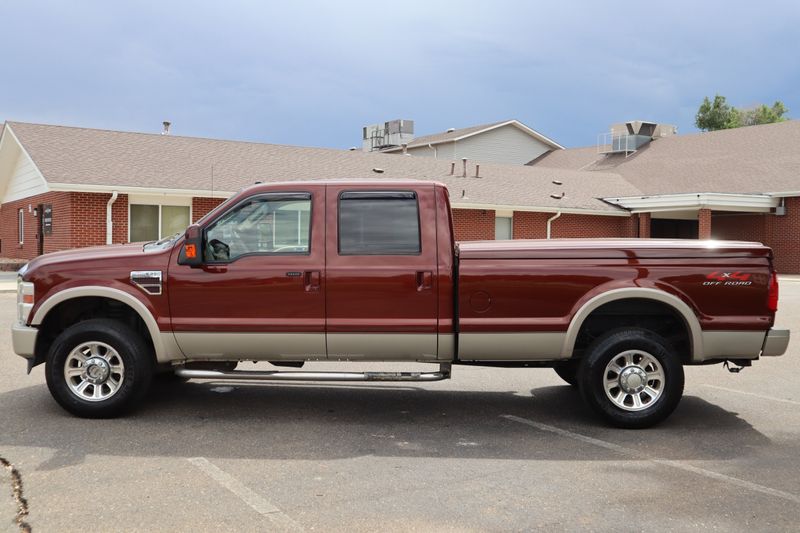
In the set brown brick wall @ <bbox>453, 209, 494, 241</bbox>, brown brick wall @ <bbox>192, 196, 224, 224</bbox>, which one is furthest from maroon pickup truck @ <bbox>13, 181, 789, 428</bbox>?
brown brick wall @ <bbox>453, 209, 494, 241</bbox>

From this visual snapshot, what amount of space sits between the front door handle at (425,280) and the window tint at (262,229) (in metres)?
0.97

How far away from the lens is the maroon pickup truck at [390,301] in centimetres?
639

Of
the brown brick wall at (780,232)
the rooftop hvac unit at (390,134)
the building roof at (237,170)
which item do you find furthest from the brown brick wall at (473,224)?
the rooftop hvac unit at (390,134)

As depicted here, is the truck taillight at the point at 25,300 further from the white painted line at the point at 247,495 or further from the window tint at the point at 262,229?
the white painted line at the point at 247,495

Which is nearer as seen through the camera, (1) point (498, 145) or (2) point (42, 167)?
(2) point (42, 167)

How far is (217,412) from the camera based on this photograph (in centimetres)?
690

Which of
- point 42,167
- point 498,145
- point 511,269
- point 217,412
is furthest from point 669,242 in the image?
point 498,145

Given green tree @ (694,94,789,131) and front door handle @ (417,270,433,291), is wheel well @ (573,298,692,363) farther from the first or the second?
green tree @ (694,94,789,131)

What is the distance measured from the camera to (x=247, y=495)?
470cm

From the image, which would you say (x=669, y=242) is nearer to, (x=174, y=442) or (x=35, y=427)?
(x=174, y=442)

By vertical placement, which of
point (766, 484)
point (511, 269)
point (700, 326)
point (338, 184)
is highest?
point (338, 184)

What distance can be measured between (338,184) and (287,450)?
7.41 ft

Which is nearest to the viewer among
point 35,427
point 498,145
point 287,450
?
point 287,450

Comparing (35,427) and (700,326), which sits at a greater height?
(700,326)
